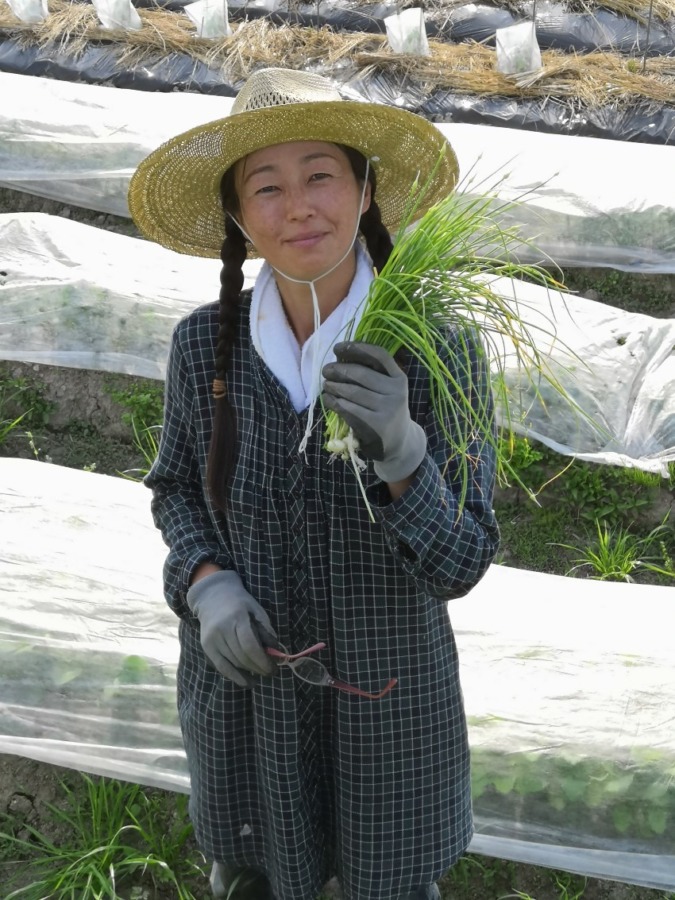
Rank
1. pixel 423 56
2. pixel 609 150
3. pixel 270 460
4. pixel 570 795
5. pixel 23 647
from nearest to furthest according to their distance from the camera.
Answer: pixel 270 460 → pixel 570 795 → pixel 23 647 → pixel 609 150 → pixel 423 56

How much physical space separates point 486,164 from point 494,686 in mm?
2081

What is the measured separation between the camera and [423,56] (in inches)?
181

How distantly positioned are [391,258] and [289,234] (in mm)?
134

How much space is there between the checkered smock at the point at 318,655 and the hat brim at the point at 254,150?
19 cm

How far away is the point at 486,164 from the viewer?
3.65 m

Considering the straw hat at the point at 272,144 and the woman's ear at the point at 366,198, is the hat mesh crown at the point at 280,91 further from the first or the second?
the woman's ear at the point at 366,198

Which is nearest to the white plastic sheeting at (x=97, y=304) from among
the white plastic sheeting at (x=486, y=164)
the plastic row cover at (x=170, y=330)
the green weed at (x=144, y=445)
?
the plastic row cover at (x=170, y=330)

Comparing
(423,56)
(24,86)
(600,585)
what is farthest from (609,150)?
(24,86)

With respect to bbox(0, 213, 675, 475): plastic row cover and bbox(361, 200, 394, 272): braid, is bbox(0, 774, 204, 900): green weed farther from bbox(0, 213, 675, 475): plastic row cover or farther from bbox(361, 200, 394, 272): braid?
bbox(0, 213, 675, 475): plastic row cover

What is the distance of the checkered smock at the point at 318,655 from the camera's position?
57.2 inches

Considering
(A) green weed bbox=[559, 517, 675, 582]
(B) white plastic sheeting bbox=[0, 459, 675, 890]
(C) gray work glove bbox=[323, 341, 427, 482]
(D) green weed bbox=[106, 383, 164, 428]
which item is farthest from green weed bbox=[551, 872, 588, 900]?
(D) green weed bbox=[106, 383, 164, 428]

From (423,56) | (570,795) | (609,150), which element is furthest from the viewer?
(423,56)

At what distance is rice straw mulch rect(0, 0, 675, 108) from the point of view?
4336 millimetres

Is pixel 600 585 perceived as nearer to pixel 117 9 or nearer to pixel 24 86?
pixel 24 86
